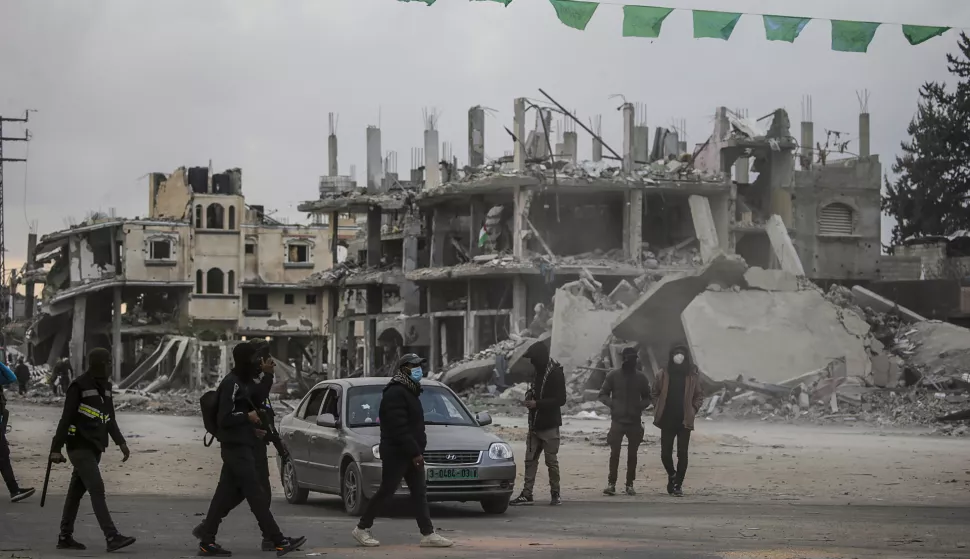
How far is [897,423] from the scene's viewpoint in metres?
30.2

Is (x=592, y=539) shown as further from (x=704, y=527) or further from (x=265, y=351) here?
(x=265, y=351)

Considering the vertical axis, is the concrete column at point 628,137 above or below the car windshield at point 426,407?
above

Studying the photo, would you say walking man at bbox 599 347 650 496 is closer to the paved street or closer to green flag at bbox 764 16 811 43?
the paved street

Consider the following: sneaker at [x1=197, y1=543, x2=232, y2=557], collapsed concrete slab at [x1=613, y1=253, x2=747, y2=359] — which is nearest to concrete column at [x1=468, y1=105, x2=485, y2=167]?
collapsed concrete slab at [x1=613, y1=253, x2=747, y2=359]

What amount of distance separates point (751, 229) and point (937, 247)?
1090 cm

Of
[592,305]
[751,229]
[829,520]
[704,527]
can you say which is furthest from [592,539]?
[751,229]

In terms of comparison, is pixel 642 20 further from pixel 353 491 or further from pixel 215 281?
pixel 215 281

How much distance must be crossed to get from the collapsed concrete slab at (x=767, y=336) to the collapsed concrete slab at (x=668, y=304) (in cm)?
79

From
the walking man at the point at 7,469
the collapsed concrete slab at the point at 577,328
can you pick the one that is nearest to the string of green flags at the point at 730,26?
the walking man at the point at 7,469

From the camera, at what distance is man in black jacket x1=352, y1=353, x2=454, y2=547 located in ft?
35.9

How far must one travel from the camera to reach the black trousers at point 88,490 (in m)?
10.5

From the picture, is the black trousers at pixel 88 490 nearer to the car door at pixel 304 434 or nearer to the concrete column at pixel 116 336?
the car door at pixel 304 434

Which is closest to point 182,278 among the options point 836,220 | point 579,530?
point 836,220

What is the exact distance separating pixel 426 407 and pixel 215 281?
7234 centimetres
